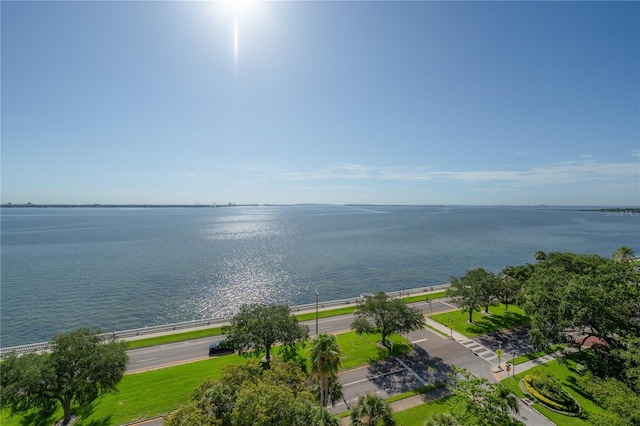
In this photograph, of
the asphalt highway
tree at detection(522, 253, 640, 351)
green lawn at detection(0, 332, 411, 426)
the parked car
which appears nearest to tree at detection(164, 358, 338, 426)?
green lawn at detection(0, 332, 411, 426)

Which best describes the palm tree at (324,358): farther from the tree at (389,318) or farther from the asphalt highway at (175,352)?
the asphalt highway at (175,352)

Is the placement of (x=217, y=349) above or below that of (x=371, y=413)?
below

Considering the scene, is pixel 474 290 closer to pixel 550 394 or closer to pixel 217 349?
pixel 550 394

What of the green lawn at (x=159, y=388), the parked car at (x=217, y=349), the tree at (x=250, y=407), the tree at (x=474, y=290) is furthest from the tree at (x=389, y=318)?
the tree at (x=250, y=407)

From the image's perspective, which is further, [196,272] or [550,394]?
[196,272]

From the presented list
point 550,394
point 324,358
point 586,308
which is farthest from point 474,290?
point 324,358

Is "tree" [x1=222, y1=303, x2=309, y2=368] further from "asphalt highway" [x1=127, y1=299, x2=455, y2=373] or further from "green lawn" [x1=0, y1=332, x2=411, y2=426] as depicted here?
"asphalt highway" [x1=127, y1=299, x2=455, y2=373]

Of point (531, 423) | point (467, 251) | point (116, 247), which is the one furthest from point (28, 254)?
point (467, 251)
